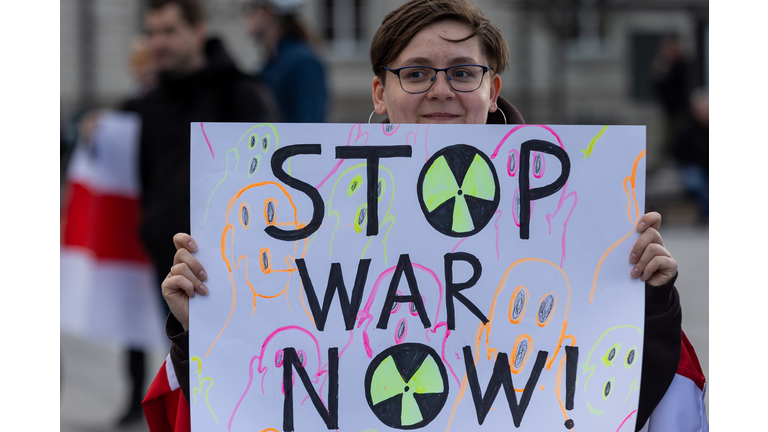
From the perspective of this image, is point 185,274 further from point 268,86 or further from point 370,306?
point 268,86

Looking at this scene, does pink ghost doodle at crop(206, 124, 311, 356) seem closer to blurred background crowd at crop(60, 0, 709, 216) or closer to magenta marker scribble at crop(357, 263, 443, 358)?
magenta marker scribble at crop(357, 263, 443, 358)

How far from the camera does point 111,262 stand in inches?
163

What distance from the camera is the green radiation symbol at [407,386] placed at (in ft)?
5.20

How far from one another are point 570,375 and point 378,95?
2.75 feet

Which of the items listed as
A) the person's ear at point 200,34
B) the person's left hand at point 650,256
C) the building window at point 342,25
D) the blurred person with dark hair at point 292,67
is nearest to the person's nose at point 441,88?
the person's left hand at point 650,256

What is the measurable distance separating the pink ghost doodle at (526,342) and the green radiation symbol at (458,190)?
0.13m

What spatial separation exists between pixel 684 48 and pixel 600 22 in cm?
192

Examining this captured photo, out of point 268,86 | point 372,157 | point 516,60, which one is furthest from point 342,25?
point 372,157

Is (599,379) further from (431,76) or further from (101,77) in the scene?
(101,77)

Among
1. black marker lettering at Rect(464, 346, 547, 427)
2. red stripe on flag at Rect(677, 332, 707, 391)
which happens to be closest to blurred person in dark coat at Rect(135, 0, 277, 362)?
black marker lettering at Rect(464, 346, 547, 427)

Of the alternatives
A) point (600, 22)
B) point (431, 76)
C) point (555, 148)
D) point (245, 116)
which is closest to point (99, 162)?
point (245, 116)

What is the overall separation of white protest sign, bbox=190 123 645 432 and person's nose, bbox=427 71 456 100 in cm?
19

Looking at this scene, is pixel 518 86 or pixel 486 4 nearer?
pixel 486 4

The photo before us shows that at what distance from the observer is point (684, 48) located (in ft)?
57.2
